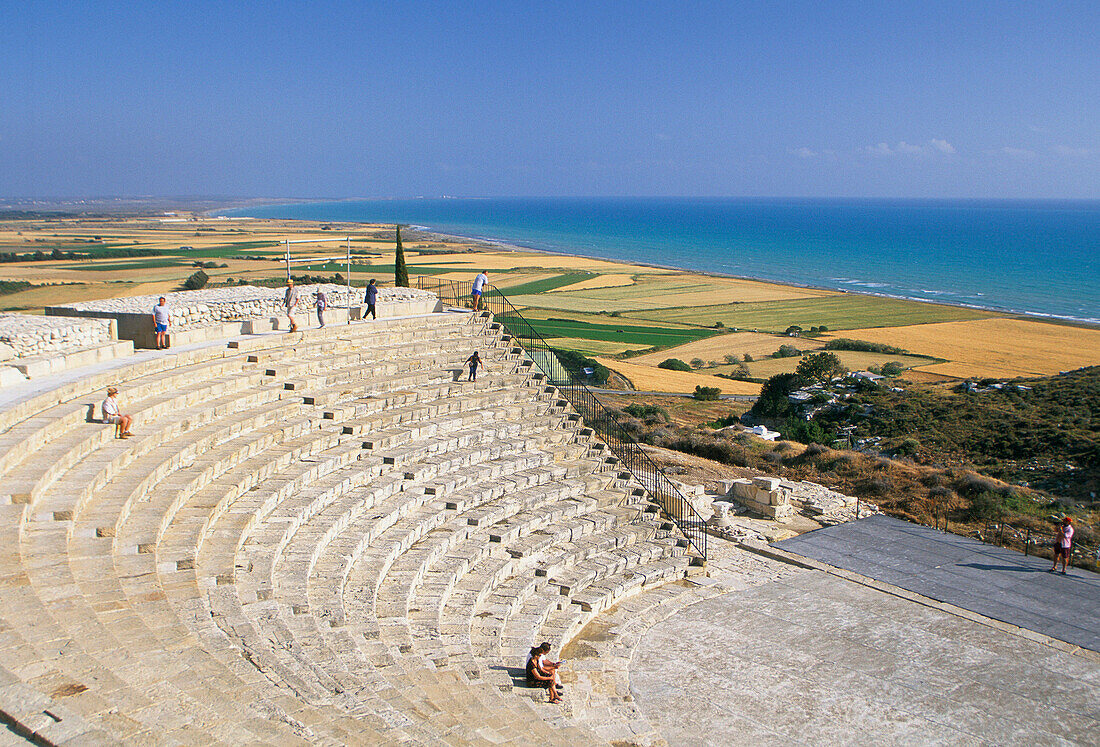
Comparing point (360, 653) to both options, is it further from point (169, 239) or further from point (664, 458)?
point (169, 239)

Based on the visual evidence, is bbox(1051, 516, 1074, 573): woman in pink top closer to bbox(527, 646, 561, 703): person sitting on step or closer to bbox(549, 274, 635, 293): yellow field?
bbox(527, 646, 561, 703): person sitting on step

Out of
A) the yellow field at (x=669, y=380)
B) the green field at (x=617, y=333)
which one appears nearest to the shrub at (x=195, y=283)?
the yellow field at (x=669, y=380)

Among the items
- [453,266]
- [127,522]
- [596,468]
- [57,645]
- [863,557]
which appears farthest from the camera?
[453,266]

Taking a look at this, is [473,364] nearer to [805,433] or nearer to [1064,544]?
[1064,544]

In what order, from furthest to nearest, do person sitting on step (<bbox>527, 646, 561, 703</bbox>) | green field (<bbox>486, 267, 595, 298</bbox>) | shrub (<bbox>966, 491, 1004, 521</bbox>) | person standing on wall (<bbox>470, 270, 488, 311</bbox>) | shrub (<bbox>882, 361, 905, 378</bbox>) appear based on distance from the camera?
green field (<bbox>486, 267, 595, 298</bbox>) < shrub (<bbox>882, 361, 905, 378</bbox>) < person standing on wall (<bbox>470, 270, 488, 311</bbox>) < shrub (<bbox>966, 491, 1004, 521</bbox>) < person sitting on step (<bbox>527, 646, 561, 703</bbox>)

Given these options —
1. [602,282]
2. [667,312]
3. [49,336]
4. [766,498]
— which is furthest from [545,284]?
[49,336]

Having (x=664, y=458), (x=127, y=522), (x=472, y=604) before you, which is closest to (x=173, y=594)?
(x=127, y=522)

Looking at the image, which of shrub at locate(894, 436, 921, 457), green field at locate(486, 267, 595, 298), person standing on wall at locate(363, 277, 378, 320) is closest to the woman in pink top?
shrub at locate(894, 436, 921, 457)
